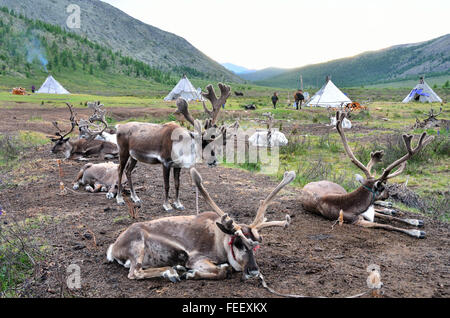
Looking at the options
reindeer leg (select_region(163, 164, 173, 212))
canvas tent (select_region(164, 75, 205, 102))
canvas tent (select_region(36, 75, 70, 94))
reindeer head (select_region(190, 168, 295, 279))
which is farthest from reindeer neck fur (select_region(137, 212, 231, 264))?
canvas tent (select_region(36, 75, 70, 94))

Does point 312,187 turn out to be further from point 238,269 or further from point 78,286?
point 78,286

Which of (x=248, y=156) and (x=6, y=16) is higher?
(x=6, y=16)

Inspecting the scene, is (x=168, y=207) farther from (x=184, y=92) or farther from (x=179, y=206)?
(x=184, y=92)

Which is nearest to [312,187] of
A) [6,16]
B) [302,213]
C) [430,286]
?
[302,213]

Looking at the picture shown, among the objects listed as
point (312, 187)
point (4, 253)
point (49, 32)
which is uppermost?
point (49, 32)

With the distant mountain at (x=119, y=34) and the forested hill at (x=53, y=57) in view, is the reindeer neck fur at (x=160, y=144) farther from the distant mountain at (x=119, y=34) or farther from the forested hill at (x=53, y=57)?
the distant mountain at (x=119, y=34)

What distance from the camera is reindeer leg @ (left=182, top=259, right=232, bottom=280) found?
3.96 meters

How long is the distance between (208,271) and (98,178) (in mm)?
5549

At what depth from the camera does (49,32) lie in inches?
3228

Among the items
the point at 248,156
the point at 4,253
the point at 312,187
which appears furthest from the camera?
the point at 248,156

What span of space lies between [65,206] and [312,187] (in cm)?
486

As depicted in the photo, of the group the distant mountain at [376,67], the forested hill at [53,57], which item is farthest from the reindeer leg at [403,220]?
the distant mountain at [376,67]

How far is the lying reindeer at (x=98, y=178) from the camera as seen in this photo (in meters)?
8.41
